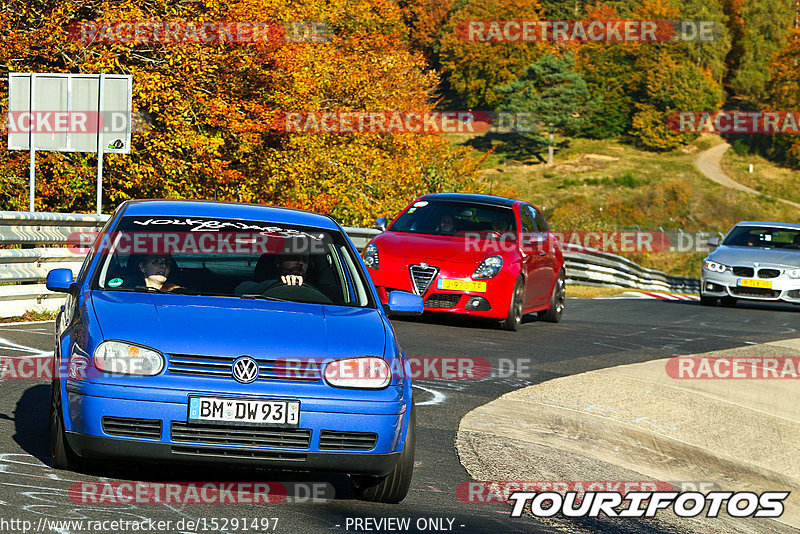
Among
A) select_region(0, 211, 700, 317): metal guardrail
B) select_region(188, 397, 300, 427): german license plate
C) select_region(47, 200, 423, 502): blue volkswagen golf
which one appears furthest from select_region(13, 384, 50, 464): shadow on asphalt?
select_region(0, 211, 700, 317): metal guardrail

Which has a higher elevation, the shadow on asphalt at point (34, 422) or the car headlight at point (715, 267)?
the shadow on asphalt at point (34, 422)

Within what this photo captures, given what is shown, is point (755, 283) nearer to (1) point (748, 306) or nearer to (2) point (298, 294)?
(1) point (748, 306)

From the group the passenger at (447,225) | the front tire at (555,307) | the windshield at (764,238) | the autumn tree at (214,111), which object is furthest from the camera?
the autumn tree at (214,111)

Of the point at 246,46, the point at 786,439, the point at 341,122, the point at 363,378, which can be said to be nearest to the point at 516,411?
the point at 786,439

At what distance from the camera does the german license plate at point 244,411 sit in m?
5.07

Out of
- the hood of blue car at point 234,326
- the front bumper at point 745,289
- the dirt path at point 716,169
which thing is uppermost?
the hood of blue car at point 234,326

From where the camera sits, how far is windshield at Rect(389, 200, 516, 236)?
14656 millimetres

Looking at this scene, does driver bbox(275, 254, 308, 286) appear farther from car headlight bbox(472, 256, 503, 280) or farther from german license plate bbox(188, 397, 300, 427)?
car headlight bbox(472, 256, 503, 280)

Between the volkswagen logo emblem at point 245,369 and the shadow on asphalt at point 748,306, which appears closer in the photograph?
the volkswagen logo emblem at point 245,369

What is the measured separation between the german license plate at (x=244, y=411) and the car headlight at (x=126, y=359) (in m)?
0.25

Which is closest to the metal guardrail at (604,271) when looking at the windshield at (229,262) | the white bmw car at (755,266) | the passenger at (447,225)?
the white bmw car at (755,266)

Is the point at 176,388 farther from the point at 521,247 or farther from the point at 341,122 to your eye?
the point at 341,122

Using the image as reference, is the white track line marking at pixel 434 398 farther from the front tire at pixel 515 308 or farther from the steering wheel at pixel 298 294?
the front tire at pixel 515 308

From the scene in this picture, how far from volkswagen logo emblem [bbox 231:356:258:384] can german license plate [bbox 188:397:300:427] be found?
10cm
